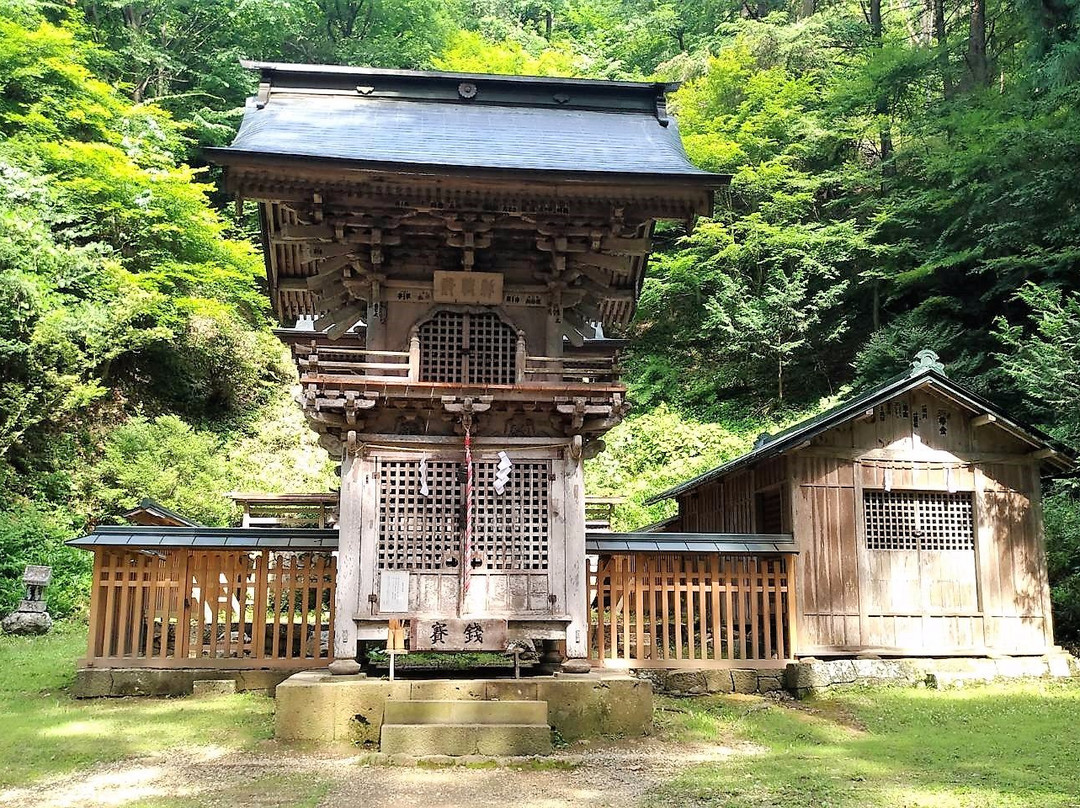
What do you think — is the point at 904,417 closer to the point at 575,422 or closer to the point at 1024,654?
the point at 1024,654

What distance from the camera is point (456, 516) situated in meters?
9.73

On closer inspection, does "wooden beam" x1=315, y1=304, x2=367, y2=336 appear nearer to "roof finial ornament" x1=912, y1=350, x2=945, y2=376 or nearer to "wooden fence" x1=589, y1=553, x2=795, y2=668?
"wooden fence" x1=589, y1=553, x2=795, y2=668

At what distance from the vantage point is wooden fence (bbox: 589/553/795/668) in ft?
38.1

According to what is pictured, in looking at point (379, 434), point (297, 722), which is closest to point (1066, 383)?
point (379, 434)

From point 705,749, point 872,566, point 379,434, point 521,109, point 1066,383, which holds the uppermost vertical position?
point 521,109

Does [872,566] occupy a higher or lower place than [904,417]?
lower

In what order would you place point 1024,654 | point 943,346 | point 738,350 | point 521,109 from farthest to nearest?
point 738,350
point 943,346
point 1024,654
point 521,109

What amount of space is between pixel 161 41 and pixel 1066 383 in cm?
3213

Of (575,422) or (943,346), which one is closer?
(575,422)

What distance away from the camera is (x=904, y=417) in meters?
13.2

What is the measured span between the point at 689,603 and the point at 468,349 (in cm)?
494

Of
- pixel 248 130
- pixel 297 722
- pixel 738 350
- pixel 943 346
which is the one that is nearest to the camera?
pixel 297 722

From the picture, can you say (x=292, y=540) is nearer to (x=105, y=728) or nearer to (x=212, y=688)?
(x=212, y=688)

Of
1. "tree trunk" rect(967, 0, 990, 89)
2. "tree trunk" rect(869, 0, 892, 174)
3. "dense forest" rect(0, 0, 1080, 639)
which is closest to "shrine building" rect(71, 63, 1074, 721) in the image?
"dense forest" rect(0, 0, 1080, 639)
